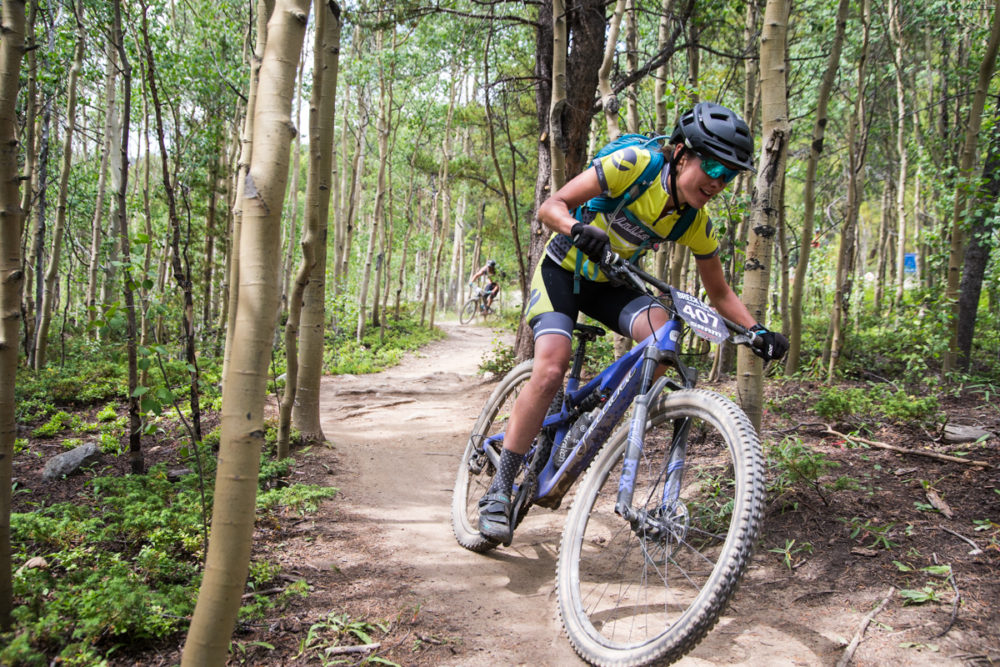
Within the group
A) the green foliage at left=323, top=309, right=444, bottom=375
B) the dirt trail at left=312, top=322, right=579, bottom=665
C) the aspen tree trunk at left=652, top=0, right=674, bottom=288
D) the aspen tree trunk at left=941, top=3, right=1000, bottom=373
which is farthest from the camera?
the green foliage at left=323, top=309, right=444, bottom=375

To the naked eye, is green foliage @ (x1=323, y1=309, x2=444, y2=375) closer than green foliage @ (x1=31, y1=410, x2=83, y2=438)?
No

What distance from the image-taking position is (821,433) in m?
4.60

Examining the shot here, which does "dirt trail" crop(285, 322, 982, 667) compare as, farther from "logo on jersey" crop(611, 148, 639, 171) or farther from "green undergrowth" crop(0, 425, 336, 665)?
"logo on jersey" crop(611, 148, 639, 171)

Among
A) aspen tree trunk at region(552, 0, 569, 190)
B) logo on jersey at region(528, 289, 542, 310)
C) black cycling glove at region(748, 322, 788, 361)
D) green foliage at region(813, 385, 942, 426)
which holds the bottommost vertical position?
green foliage at region(813, 385, 942, 426)

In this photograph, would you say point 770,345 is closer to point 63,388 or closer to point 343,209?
point 63,388

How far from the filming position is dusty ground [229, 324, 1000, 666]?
2316 millimetres

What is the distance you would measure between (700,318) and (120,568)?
2.89 metres

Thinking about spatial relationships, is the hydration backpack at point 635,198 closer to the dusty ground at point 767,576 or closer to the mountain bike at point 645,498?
the mountain bike at point 645,498

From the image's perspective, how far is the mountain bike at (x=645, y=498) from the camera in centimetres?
208

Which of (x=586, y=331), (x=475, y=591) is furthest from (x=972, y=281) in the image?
(x=475, y=591)

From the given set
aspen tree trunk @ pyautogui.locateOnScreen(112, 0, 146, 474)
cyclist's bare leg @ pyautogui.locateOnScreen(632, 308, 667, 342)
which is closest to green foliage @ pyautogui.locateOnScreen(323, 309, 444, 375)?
aspen tree trunk @ pyautogui.locateOnScreen(112, 0, 146, 474)

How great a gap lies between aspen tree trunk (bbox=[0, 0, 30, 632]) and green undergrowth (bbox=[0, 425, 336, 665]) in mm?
260

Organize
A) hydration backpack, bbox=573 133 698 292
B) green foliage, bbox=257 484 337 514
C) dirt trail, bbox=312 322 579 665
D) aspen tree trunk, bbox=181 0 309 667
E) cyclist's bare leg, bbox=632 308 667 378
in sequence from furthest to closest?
green foliage, bbox=257 484 337 514
hydration backpack, bbox=573 133 698 292
cyclist's bare leg, bbox=632 308 667 378
dirt trail, bbox=312 322 579 665
aspen tree trunk, bbox=181 0 309 667

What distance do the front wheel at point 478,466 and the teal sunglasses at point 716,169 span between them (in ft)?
5.85
